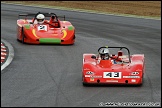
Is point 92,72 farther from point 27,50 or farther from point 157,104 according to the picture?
point 27,50

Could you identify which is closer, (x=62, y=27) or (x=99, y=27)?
(x=62, y=27)

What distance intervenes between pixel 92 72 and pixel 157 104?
8.64 feet

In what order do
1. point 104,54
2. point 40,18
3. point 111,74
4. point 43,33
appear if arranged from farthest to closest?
point 40,18 < point 43,33 < point 104,54 < point 111,74

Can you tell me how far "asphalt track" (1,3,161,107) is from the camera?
42.3 feet

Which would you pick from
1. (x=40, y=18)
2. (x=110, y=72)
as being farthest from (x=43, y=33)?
(x=110, y=72)

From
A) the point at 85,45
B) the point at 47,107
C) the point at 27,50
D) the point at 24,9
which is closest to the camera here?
the point at 47,107

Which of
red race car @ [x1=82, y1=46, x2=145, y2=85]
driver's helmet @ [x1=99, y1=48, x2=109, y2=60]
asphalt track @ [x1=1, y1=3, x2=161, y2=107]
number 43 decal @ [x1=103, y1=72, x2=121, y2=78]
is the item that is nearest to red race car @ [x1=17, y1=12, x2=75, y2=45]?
asphalt track @ [x1=1, y1=3, x2=161, y2=107]

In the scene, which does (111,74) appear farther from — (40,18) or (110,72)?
(40,18)

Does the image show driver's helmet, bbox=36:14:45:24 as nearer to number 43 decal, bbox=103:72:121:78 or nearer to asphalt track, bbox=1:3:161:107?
asphalt track, bbox=1:3:161:107

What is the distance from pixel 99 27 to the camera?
29.9 metres

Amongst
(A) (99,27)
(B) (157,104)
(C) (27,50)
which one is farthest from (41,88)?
(A) (99,27)

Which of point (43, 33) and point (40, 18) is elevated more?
point (40, 18)

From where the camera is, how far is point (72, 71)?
1673 centimetres

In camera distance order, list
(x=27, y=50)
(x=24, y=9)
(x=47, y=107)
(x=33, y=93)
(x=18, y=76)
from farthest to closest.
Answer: (x=24, y=9) < (x=27, y=50) < (x=18, y=76) < (x=33, y=93) < (x=47, y=107)
